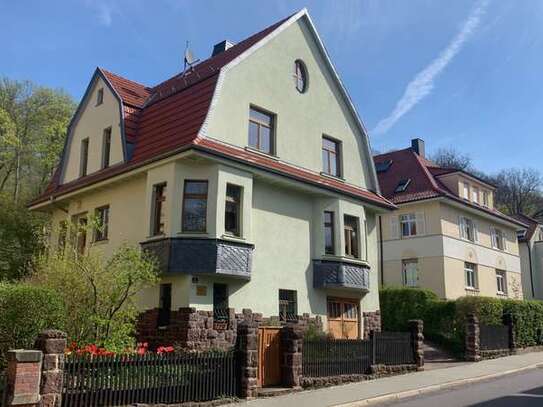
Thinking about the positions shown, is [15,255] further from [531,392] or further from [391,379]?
[531,392]

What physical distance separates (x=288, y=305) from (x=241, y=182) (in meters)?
4.69

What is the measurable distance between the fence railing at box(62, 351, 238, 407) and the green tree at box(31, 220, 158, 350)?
7.66 ft

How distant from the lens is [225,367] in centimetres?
1228

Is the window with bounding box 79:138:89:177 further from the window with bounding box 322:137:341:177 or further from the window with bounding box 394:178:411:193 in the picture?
the window with bounding box 394:178:411:193

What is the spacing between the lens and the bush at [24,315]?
12.0 metres

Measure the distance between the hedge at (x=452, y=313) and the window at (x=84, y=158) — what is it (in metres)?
16.1

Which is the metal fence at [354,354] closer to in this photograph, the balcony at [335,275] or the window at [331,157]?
the balcony at [335,275]

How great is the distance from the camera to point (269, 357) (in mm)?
13656

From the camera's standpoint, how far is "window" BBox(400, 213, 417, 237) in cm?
3328

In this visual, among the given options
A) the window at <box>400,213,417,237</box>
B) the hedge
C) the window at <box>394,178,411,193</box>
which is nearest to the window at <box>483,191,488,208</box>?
the window at <box>394,178,411,193</box>

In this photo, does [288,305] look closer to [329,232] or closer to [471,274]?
[329,232]

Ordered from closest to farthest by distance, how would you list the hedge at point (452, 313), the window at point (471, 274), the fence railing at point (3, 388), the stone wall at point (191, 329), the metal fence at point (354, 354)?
the fence railing at point (3, 388) → the metal fence at point (354, 354) → the stone wall at point (191, 329) → the hedge at point (452, 313) → the window at point (471, 274)

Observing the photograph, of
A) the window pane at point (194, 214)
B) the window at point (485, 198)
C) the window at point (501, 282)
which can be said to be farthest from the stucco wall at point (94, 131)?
the window at point (501, 282)

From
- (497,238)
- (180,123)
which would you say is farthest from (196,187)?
(497,238)
